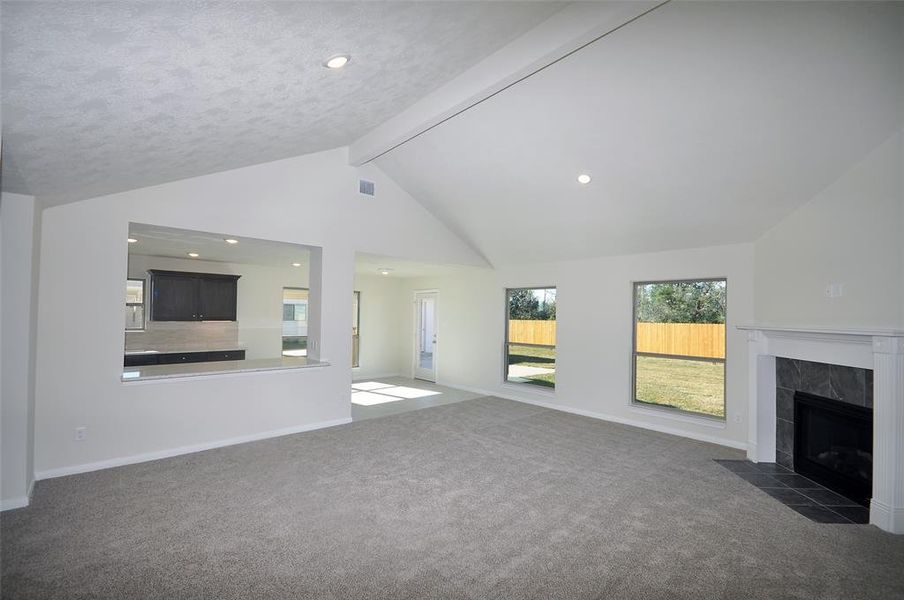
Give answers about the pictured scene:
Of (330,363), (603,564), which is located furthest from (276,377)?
(603,564)

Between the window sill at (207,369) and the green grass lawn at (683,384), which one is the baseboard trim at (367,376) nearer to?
the window sill at (207,369)

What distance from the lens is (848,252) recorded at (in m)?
3.73

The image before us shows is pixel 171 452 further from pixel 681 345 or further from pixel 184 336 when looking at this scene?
pixel 681 345

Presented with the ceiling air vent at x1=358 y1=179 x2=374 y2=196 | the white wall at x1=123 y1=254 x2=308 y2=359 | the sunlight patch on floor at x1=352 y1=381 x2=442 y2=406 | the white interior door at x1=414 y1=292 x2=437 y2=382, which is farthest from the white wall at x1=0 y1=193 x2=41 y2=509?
the white interior door at x1=414 y1=292 x2=437 y2=382

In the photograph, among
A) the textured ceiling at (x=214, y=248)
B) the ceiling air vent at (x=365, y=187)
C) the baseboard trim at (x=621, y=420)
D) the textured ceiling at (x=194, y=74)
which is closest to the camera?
the textured ceiling at (x=194, y=74)

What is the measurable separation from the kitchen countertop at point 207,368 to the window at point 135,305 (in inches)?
101

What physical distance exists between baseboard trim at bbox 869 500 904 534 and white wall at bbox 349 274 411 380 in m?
7.78

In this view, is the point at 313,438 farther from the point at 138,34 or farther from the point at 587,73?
the point at 587,73

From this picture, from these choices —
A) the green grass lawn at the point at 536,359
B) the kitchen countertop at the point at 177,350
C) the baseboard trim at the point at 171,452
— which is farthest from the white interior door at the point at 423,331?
the baseboard trim at the point at 171,452

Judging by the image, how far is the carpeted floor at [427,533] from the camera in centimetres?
238

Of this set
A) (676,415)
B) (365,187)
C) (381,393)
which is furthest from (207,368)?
(676,415)

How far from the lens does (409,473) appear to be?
4.03m

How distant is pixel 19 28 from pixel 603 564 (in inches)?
140

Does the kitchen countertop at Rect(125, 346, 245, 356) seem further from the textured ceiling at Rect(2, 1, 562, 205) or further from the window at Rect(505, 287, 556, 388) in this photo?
the window at Rect(505, 287, 556, 388)
